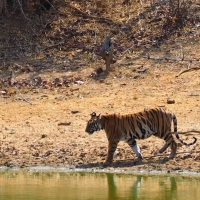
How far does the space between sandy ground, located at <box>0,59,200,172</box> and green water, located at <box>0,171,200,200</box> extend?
1.43ft

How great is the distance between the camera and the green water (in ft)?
37.0

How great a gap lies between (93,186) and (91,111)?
3.92 m

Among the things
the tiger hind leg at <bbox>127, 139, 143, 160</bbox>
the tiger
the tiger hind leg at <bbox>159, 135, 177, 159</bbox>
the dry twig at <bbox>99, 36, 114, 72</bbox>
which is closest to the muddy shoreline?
the tiger

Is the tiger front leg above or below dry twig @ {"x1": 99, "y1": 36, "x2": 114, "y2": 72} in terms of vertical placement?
below

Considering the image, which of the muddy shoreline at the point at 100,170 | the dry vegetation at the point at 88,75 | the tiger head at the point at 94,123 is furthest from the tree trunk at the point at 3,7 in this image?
the tiger head at the point at 94,123

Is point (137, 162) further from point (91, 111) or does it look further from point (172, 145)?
point (91, 111)

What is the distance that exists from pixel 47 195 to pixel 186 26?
384 inches

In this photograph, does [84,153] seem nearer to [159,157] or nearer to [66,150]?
[66,150]

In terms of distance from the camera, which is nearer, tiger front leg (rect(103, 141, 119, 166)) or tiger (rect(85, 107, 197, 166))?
tiger front leg (rect(103, 141, 119, 166))

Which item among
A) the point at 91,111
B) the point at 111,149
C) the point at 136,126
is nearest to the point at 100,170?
the point at 111,149

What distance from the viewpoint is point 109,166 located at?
1288 centimetres

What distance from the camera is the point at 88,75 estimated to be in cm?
1834

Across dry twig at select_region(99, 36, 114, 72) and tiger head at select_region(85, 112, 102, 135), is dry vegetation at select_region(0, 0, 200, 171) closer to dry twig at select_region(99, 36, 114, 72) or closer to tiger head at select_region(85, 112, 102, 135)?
dry twig at select_region(99, 36, 114, 72)

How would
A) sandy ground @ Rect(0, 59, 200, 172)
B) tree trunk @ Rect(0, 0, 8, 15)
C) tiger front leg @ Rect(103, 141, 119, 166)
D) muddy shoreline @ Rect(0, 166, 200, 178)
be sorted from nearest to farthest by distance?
muddy shoreline @ Rect(0, 166, 200, 178)
tiger front leg @ Rect(103, 141, 119, 166)
sandy ground @ Rect(0, 59, 200, 172)
tree trunk @ Rect(0, 0, 8, 15)
